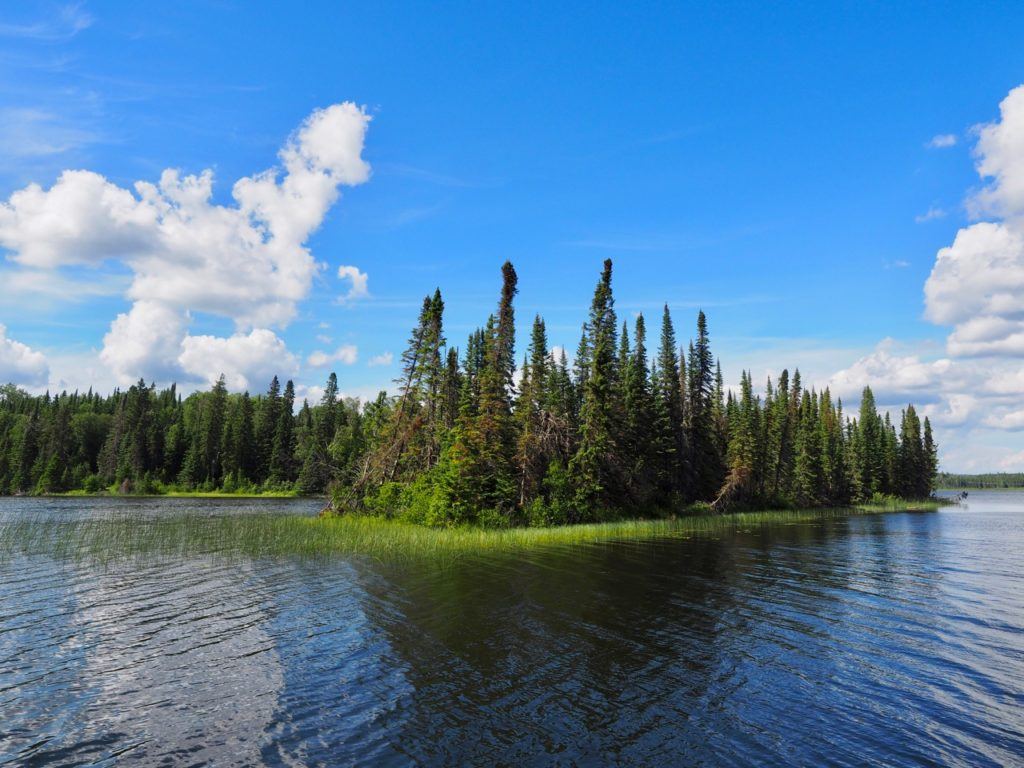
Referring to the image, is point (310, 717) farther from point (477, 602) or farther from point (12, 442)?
point (12, 442)

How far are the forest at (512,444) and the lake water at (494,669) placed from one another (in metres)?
25.4

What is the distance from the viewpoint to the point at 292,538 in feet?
117

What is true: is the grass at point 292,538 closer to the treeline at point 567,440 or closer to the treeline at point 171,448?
the treeline at point 567,440

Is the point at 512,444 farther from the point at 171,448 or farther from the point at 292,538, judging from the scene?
the point at 171,448

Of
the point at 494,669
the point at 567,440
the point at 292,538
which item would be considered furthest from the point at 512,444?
the point at 494,669

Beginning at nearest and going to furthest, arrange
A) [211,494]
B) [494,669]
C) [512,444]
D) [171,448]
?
[494,669]
[512,444]
[211,494]
[171,448]

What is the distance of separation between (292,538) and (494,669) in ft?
83.9

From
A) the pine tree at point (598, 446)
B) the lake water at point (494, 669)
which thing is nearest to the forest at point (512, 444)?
the pine tree at point (598, 446)

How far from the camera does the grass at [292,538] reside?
3153 centimetres

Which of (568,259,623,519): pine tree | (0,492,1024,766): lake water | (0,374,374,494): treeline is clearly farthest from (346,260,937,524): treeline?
(0,374,374,494): treeline

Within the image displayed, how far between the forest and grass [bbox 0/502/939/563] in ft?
20.5

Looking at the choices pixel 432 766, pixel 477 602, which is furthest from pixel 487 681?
pixel 477 602

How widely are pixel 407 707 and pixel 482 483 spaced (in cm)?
3721

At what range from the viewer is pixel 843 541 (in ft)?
152
